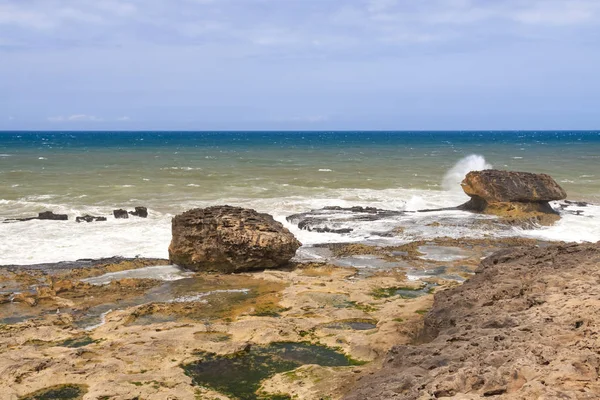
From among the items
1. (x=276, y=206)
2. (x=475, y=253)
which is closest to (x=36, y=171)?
(x=276, y=206)

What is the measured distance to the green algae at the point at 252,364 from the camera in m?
8.70

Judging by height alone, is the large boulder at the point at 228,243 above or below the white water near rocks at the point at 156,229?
above

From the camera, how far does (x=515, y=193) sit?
2545cm

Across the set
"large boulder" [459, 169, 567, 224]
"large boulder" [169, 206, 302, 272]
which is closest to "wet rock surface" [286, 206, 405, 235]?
"large boulder" [459, 169, 567, 224]

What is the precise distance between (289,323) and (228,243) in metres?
5.30

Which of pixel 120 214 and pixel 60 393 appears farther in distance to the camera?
pixel 120 214

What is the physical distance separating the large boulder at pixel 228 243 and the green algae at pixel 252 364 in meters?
6.02

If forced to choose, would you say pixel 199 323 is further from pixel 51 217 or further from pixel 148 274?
pixel 51 217

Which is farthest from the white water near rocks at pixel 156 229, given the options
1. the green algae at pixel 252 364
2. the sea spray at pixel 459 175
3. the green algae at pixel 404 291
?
the green algae at pixel 252 364

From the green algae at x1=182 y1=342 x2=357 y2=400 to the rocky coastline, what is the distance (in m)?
0.03

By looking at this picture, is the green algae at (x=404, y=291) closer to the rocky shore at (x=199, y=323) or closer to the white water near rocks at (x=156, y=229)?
the rocky shore at (x=199, y=323)

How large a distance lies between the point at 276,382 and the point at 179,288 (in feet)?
20.7

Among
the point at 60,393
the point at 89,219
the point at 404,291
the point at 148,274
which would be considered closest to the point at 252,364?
the point at 60,393

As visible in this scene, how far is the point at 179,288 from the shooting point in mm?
14406
